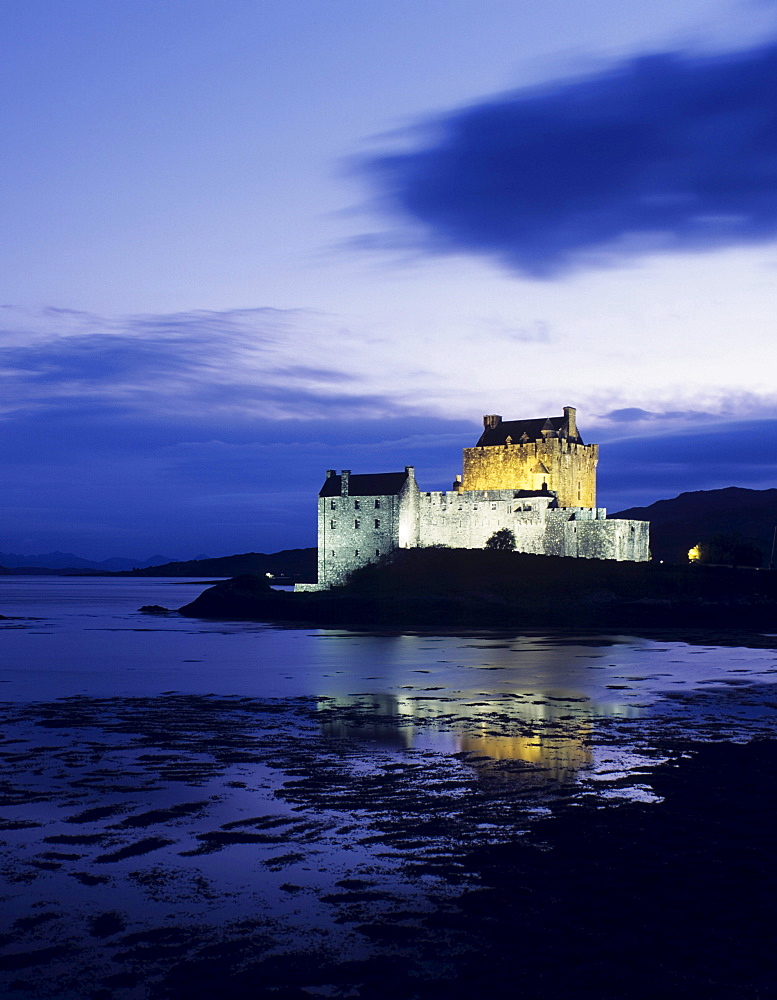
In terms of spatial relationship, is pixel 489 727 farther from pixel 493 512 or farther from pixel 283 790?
pixel 493 512

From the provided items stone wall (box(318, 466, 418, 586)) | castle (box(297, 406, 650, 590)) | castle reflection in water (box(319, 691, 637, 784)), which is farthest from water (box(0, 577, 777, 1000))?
stone wall (box(318, 466, 418, 586))

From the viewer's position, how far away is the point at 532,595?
6059 cm

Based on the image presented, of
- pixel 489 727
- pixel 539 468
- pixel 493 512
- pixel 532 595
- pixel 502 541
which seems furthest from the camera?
Result: pixel 539 468

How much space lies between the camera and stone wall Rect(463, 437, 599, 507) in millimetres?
73250

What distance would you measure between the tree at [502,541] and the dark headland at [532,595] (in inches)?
51.6

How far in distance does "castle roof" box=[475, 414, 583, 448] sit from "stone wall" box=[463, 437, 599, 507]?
816 mm

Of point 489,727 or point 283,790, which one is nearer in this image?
point 283,790

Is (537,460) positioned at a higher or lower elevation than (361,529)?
higher

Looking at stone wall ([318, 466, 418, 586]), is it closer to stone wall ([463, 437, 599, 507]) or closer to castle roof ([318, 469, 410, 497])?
castle roof ([318, 469, 410, 497])

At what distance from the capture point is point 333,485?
73.2 metres

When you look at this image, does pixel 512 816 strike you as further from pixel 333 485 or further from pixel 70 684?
pixel 333 485

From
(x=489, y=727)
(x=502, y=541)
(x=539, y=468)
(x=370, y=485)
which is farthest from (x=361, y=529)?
(x=489, y=727)

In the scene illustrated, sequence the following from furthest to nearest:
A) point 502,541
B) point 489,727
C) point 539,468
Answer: point 539,468 < point 502,541 < point 489,727

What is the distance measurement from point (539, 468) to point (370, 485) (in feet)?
43.6
